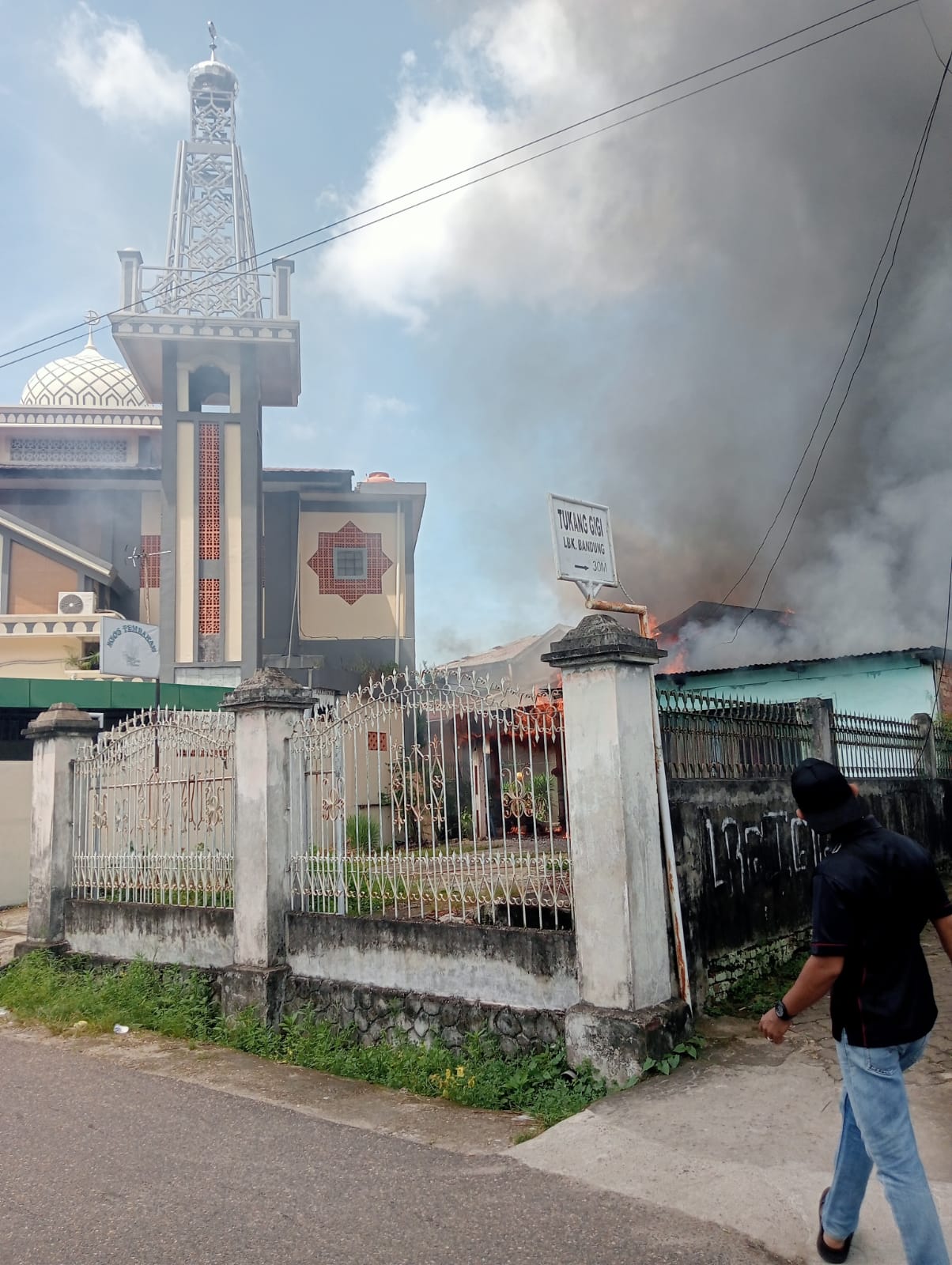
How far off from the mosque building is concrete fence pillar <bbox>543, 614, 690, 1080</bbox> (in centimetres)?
1318

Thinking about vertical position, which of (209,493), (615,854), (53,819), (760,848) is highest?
(209,493)

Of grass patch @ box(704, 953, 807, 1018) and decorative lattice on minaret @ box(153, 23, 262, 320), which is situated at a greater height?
decorative lattice on minaret @ box(153, 23, 262, 320)

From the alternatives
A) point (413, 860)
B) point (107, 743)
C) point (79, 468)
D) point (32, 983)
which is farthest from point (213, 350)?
point (413, 860)

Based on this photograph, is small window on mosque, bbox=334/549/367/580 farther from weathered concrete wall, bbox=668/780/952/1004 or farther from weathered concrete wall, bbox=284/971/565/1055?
weathered concrete wall, bbox=284/971/565/1055

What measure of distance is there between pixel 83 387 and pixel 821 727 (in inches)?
1049

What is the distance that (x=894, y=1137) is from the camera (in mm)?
2869

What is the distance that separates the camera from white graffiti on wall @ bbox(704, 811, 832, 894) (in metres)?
6.39

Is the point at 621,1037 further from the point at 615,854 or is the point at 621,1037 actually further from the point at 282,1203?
the point at 282,1203

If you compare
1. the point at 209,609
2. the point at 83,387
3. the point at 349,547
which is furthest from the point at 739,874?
the point at 83,387

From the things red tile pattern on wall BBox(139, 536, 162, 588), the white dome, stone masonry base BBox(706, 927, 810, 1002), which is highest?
the white dome

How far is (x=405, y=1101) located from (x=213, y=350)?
2034cm

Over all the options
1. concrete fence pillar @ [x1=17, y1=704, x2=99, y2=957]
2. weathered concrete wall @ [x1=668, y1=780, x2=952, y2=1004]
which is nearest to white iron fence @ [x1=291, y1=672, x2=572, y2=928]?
weathered concrete wall @ [x1=668, y1=780, x2=952, y2=1004]

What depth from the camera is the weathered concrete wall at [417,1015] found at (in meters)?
5.62

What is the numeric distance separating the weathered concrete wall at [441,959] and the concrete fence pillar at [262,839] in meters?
0.20
